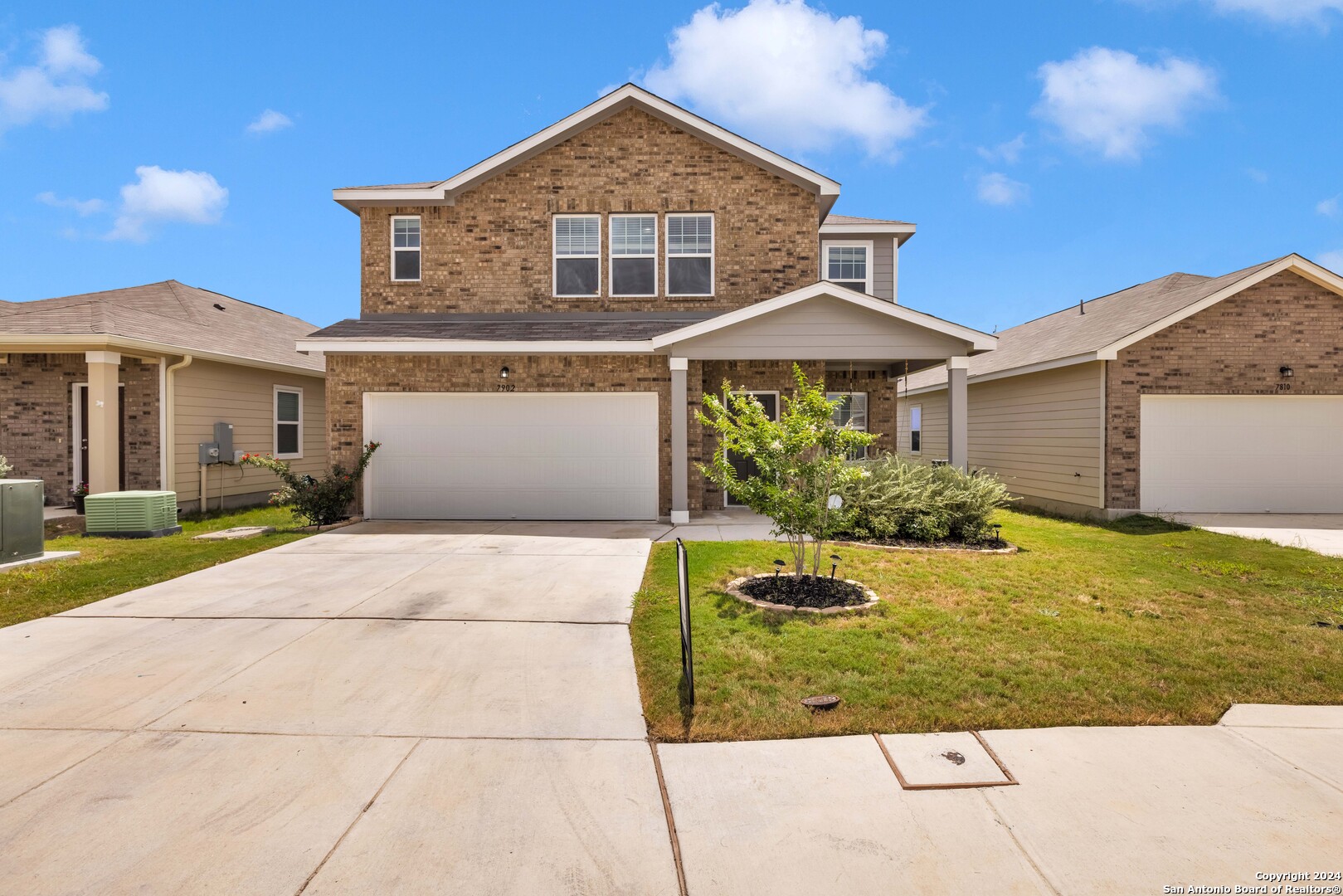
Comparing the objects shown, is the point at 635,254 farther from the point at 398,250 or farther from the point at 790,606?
the point at 790,606

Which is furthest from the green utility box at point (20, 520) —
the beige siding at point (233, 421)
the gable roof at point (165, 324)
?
the beige siding at point (233, 421)

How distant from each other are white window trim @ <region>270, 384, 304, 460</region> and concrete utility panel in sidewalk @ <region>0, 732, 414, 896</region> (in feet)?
41.0

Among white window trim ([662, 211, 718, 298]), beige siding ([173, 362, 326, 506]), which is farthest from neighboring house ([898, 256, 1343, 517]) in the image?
beige siding ([173, 362, 326, 506])

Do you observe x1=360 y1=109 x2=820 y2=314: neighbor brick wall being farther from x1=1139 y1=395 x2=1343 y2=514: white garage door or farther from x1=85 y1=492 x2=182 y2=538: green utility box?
x1=1139 y1=395 x2=1343 y2=514: white garage door

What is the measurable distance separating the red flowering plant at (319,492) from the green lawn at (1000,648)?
249 inches

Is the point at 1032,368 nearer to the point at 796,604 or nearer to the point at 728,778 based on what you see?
the point at 796,604

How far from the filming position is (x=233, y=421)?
1386 centimetres

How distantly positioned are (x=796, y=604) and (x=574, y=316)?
28.6ft

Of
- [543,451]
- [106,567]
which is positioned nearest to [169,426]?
[106,567]

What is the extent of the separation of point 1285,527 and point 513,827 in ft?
44.6

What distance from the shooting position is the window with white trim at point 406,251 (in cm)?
1367

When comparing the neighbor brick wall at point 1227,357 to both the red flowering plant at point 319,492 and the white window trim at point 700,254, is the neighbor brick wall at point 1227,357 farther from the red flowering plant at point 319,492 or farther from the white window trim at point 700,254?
the red flowering plant at point 319,492

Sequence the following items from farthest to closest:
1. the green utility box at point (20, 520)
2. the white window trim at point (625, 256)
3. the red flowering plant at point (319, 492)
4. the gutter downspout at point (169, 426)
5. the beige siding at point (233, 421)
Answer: the white window trim at point (625, 256) < the beige siding at point (233, 421) < the gutter downspout at point (169, 426) < the red flowering plant at point (319, 492) < the green utility box at point (20, 520)

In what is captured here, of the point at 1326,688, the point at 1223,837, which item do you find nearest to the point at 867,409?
the point at 1326,688
